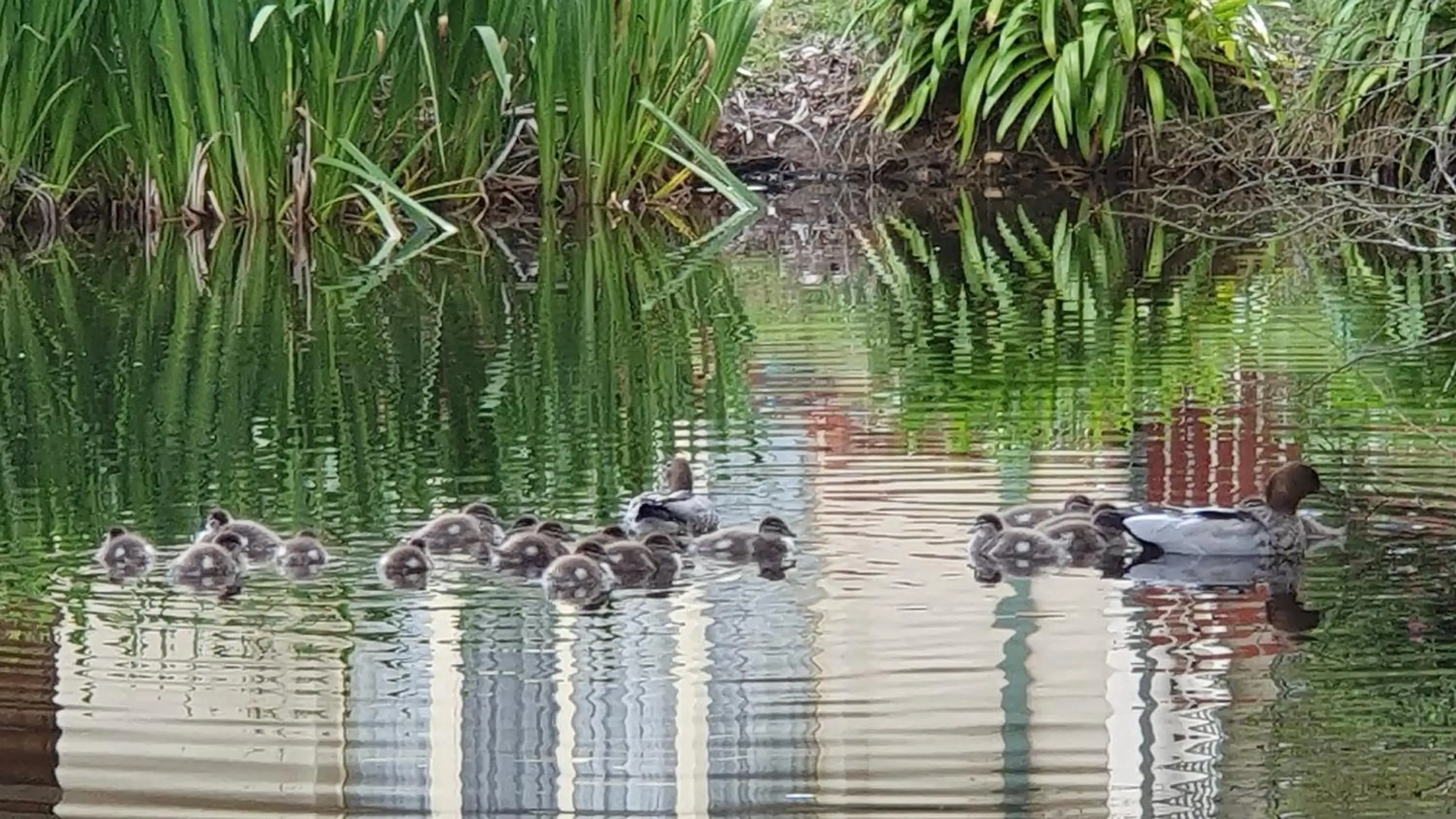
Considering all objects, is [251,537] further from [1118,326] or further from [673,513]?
[1118,326]

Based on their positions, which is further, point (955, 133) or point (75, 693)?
point (955, 133)

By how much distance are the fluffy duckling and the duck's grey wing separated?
134cm

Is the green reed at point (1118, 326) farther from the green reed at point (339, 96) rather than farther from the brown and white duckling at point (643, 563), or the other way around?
the green reed at point (339, 96)

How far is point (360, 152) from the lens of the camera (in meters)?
13.3

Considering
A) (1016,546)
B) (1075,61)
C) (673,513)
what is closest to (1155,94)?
(1075,61)

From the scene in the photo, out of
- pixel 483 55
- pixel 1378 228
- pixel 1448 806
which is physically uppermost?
pixel 483 55

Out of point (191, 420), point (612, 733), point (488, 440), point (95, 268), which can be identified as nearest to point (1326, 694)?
point (612, 733)

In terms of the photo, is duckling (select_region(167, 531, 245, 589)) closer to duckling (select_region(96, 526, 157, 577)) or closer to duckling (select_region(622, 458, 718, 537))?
duckling (select_region(96, 526, 157, 577))

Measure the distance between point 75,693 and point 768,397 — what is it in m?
3.65

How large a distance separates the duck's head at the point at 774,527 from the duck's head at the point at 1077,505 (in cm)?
60

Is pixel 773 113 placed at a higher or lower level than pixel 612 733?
higher

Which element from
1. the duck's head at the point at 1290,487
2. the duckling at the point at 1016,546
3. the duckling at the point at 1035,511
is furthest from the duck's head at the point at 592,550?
the duck's head at the point at 1290,487

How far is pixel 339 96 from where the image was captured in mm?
13516

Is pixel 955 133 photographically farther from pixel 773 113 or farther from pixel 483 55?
pixel 483 55
